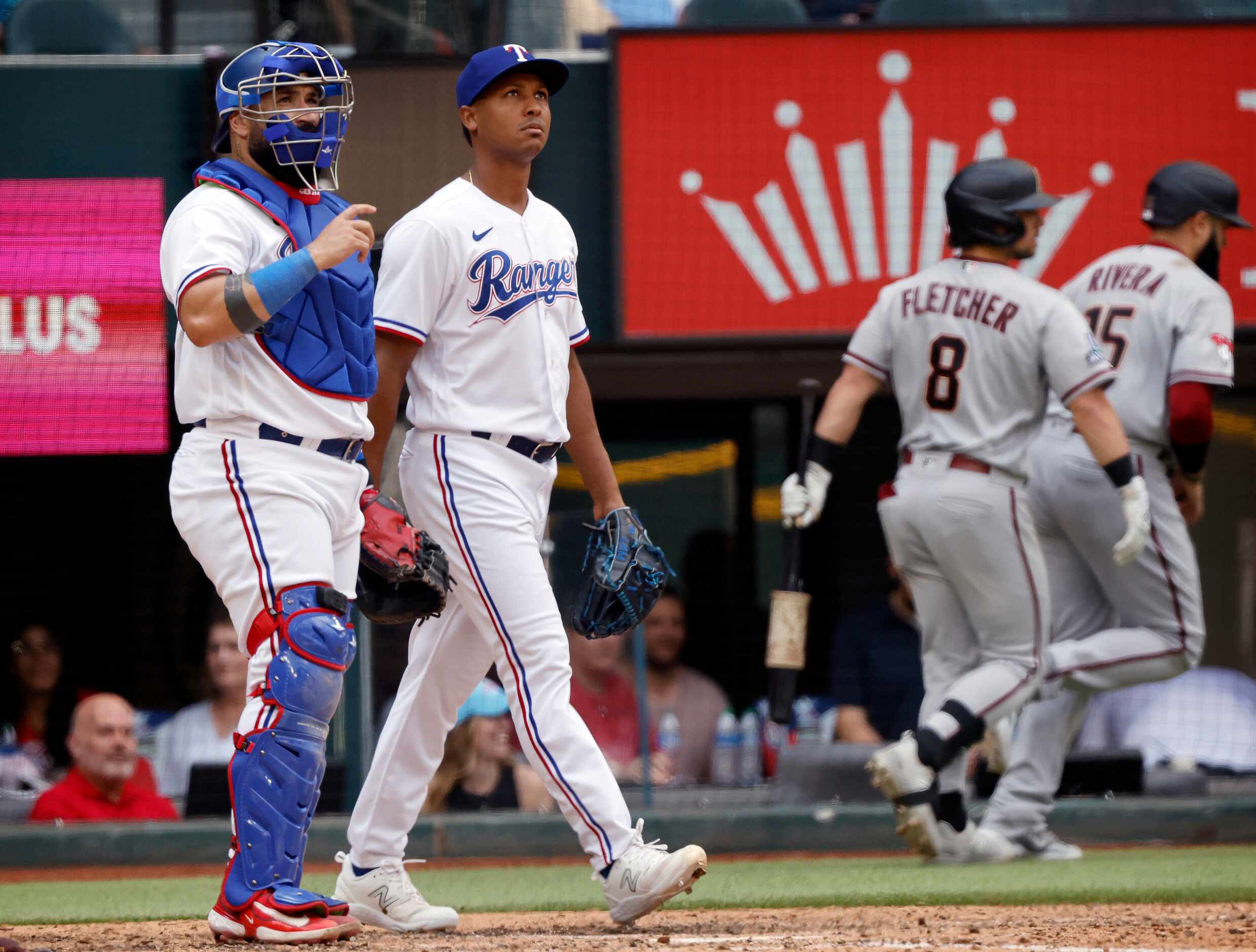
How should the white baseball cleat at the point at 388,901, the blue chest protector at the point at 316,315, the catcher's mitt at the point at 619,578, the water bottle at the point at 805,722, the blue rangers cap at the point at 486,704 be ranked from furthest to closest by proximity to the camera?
1. the water bottle at the point at 805,722
2. the blue rangers cap at the point at 486,704
3. the catcher's mitt at the point at 619,578
4. the white baseball cleat at the point at 388,901
5. the blue chest protector at the point at 316,315

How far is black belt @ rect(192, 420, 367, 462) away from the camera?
3.45 m

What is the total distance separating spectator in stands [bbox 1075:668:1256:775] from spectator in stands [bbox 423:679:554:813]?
2140 millimetres

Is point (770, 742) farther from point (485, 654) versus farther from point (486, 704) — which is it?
point (485, 654)

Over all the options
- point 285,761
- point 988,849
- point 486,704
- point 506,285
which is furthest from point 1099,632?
point 285,761

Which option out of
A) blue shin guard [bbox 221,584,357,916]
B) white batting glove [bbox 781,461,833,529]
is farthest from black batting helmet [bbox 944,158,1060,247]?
blue shin guard [bbox 221,584,357,916]

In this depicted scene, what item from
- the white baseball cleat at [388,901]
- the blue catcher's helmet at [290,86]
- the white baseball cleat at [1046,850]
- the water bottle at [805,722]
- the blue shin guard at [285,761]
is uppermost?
the blue catcher's helmet at [290,86]

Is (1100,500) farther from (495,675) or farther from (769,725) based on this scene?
(495,675)

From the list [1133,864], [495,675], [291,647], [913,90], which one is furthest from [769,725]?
[291,647]

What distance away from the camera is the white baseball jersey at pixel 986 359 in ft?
16.6

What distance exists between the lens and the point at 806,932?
3.67 metres

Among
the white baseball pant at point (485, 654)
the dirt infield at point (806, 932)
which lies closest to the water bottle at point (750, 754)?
the dirt infield at point (806, 932)

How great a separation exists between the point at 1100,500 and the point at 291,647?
283 cm

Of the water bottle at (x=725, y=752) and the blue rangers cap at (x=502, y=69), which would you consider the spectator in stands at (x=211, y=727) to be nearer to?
the water bottle at (x=725, y=752)

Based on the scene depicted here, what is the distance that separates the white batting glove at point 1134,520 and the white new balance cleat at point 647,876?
1.87 metres
